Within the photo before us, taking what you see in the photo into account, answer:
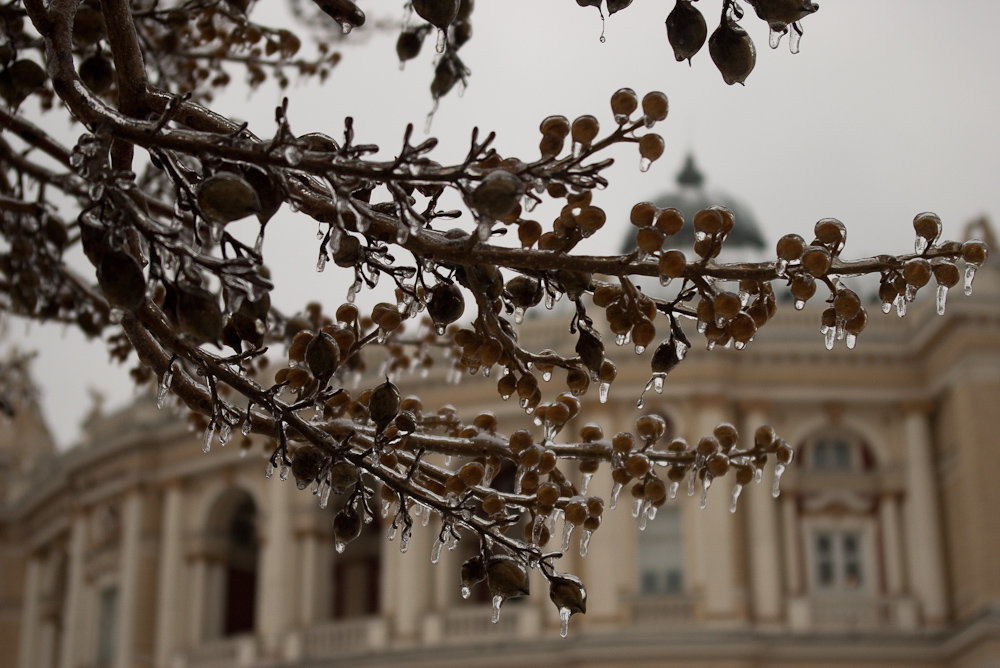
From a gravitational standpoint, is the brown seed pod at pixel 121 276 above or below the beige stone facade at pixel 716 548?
below

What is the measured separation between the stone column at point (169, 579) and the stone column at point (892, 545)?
12864mm

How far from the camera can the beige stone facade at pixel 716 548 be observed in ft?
78.4

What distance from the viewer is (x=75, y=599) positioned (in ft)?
99.8

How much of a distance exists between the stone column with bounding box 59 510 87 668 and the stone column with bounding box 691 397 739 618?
13073 millimetres

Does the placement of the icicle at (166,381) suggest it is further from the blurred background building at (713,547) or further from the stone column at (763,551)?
the stone column at (763,551)

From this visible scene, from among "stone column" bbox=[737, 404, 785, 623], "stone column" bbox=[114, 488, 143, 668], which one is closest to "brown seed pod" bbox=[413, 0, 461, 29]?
"stone column" bbox=[737, 404, 785, 623]

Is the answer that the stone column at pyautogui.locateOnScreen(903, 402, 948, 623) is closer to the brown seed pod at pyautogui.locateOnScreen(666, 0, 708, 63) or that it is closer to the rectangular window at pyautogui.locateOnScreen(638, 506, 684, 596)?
the rectangular window at pyautogui.locateOnScreen(638, 506, 684, 596)

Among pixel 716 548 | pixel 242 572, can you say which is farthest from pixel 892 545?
pixel 242 572

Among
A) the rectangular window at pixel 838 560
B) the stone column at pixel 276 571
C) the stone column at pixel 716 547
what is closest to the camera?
the stone column at pixel 716 547

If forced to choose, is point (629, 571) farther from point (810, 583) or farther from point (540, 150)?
point (540, 150)

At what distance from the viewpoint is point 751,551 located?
24.9 metres

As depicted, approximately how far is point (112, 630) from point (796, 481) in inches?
544

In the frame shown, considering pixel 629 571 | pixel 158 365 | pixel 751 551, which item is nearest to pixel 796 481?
pixel 751 551

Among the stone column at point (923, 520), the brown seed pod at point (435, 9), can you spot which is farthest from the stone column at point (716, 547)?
the brown seed pod at point (435, 9)
